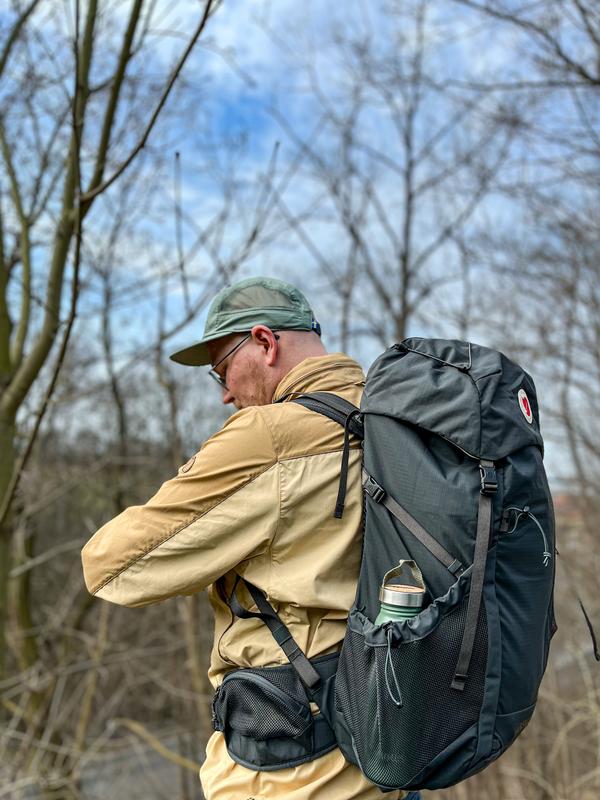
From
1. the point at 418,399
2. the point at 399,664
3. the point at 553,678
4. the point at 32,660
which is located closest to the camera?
the point at 399,664

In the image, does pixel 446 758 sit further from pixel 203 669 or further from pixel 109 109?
pixel 203 669

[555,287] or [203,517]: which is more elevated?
[555,287]

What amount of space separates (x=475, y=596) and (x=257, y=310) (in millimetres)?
912

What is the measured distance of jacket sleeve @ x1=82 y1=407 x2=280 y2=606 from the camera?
1.72m

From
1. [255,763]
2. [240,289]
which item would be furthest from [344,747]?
[240,289]

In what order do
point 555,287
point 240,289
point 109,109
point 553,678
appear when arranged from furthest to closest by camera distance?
point 555,287, point 553,678, point 109,109, point 240,289

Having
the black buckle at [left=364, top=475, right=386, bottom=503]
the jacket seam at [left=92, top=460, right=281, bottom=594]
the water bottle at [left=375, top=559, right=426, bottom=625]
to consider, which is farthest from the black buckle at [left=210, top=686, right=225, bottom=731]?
the black buckle at [left=364, top=475, right=386, bottom=503]

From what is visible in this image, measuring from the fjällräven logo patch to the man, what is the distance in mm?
380

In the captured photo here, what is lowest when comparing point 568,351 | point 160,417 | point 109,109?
point 160,417

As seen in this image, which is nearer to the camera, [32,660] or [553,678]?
[553,678]

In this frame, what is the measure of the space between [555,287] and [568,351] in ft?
3.51

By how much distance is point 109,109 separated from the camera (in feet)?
9.86

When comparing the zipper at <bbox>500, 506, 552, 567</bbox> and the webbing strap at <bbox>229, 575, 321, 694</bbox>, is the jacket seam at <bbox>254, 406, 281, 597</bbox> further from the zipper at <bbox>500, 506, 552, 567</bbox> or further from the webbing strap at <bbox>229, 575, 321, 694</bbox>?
the zipper at <bbox>500, 506, 552, 567</bbox>

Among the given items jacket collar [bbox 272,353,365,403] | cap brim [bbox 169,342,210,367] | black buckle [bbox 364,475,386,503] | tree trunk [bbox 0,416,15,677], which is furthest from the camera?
tree trunk [bbox 0,416,15,677]
